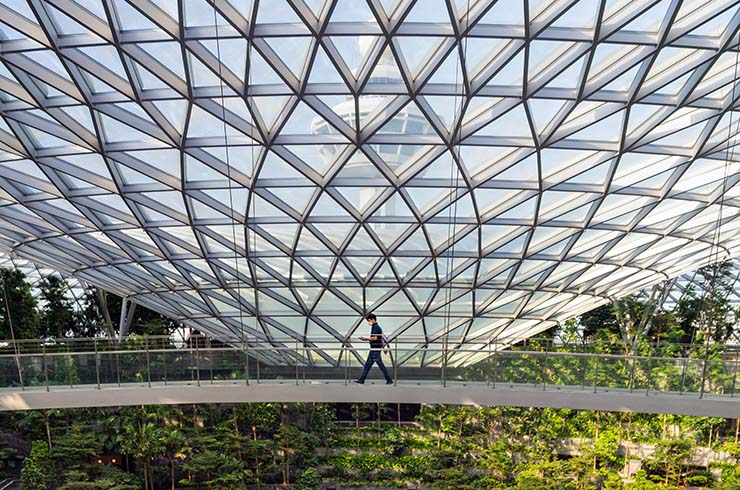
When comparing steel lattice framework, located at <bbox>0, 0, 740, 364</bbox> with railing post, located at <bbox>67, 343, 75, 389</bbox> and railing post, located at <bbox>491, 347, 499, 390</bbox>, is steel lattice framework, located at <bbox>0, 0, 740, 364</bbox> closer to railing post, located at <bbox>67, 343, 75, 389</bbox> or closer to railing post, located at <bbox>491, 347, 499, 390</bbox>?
railing post, located at <bbox>491, 347, 499, 390</bbox>

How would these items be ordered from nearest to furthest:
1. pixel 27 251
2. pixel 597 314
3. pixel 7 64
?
pixel 7 64
pixel 27 251
pixel 597 314

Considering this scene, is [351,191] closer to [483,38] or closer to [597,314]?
[483,38]

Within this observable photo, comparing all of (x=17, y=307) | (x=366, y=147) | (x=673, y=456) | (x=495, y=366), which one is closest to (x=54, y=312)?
(x=17, y=307)

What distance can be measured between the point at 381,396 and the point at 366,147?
31.6 ft

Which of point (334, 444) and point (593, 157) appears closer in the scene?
point (593, 157)

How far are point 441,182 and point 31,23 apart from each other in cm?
1479

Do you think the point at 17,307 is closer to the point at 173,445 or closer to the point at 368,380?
the point at 173,445

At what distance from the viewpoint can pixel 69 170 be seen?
23766 mm

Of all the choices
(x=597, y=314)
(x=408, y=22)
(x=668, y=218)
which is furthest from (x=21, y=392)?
(x=597, y=314)

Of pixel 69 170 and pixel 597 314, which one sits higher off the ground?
pixel 69 170

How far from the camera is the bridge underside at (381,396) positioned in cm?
2220

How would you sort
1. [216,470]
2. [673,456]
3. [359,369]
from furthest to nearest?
[673,456] < [216,470] < [359,369]

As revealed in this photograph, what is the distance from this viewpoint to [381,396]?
22.6 meters

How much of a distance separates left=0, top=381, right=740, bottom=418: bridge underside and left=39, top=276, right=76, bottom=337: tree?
35.6m
